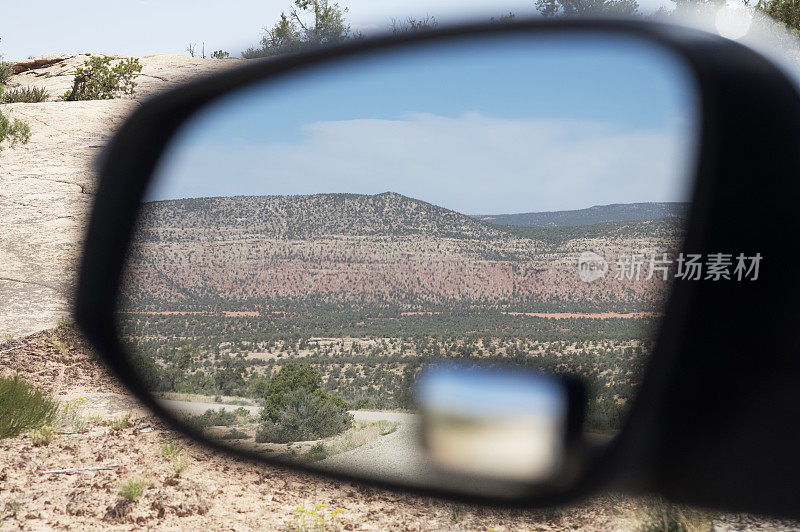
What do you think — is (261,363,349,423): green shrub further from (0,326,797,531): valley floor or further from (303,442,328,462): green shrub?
(0,326,797,531): valley floor

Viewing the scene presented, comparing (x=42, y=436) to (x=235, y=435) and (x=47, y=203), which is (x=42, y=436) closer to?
(x=235, y=435)

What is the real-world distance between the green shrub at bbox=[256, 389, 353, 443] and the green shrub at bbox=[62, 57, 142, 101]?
24.2m

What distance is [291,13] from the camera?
48062 millimetres

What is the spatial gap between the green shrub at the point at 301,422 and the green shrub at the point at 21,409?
7.29ft

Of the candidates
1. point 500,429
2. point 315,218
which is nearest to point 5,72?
point 315,218

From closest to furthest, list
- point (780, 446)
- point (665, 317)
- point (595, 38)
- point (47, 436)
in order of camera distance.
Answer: point (780, 446) < point (665, 317) < point (595, 38) < point (47, 436)

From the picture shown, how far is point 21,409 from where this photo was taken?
4.57m

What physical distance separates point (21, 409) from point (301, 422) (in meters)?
2.48

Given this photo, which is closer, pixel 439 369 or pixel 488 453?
pixel 488 453

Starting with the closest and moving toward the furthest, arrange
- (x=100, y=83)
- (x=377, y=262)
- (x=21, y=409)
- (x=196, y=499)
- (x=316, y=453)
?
1. (x=316, y=453)
2. (x=196, y=499)
3. (x=21, y=409)
4. (x=377, y=262)
5. (x=100, y=83)

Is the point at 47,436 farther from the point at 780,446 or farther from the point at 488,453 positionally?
the point at 780,446

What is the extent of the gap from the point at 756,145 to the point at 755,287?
0.38 m

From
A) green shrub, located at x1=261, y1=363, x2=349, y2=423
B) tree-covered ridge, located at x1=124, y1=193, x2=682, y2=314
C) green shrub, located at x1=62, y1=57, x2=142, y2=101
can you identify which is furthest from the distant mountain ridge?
green shrub, located at x1=62, y1=57, x2=142, y2=101

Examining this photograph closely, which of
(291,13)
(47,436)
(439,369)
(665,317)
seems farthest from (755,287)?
(291,13)
